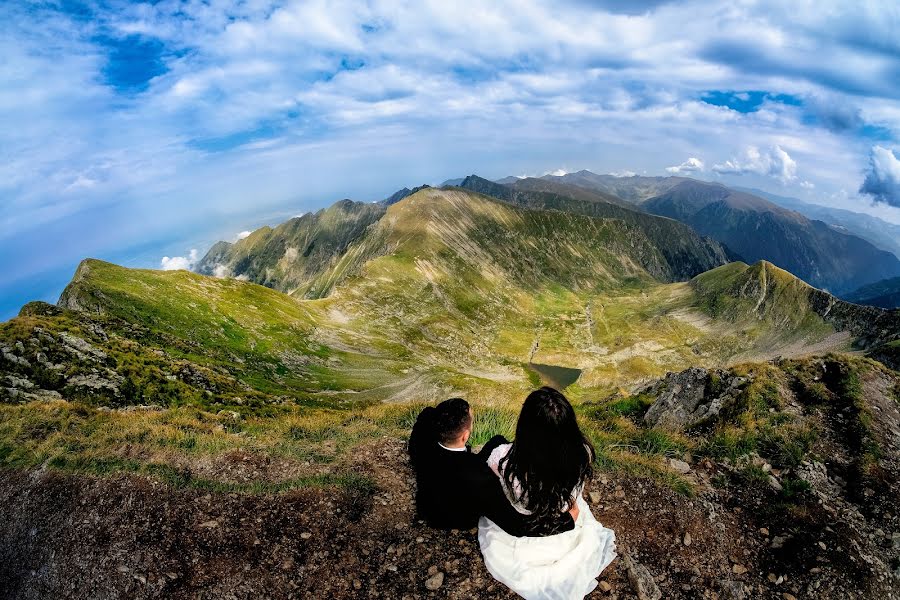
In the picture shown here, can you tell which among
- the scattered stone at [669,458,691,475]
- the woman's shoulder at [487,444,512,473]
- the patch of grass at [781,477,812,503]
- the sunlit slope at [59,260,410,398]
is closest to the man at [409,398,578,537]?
the woman's shoulder at [487,444,512,473]

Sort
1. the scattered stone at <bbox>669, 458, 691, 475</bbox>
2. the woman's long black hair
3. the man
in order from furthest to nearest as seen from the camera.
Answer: the scattered stone at <bbox>669, 458, 691, 475</bbox>, the man, the woman's long black hair

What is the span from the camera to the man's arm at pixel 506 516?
799cm

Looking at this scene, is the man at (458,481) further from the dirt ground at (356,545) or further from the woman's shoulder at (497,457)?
the dirt ground at (356,545)

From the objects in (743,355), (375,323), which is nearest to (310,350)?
(375,323)

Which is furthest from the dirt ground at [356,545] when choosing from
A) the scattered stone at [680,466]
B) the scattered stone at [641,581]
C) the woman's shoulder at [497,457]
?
the woman's shoulder at [497,457]

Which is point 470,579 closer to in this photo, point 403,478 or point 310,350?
point 403,478

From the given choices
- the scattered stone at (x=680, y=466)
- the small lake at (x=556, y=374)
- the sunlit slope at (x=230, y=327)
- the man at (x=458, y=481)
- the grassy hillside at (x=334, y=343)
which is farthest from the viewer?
the small lake at (x=556, y=374)

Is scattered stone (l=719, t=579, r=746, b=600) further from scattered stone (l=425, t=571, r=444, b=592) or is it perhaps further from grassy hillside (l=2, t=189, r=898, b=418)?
grassy hillside (l=2, t=189, r=898, b=418)

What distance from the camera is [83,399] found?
36938 mm

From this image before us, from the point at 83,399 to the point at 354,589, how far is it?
137ft

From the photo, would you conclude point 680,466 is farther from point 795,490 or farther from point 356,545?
point 356,545

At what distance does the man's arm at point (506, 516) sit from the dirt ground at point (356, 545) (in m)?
1.84

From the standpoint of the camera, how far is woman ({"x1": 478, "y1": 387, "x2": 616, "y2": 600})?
712 centimetres

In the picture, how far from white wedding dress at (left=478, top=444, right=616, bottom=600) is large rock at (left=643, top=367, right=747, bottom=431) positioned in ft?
39.9
